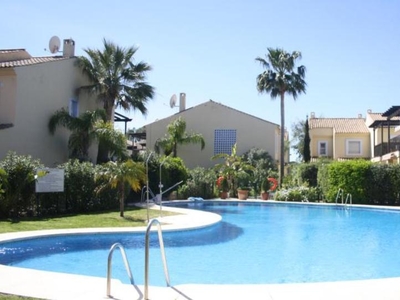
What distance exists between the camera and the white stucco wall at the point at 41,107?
21844 millimetres

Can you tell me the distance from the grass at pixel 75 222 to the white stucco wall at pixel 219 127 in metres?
22.8

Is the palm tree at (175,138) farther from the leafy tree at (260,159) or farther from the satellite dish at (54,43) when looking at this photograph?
the satellite dish at (54,43)

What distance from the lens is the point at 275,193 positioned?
100.0ft

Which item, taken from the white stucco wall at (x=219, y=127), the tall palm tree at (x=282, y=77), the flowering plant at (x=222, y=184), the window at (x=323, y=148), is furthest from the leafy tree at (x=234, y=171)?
the window at (x=323, y=148)

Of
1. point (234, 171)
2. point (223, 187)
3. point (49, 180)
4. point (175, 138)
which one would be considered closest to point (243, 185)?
point (234, 171)

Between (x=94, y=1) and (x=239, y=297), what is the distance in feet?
37.9

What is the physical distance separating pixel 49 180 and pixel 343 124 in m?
37.3

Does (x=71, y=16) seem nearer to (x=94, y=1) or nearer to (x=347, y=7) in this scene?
(x=94, y=1)

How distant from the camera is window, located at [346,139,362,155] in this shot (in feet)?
149

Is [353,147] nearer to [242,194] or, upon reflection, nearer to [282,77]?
[282,77]

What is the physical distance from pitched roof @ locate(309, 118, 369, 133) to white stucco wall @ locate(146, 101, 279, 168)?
8.70m

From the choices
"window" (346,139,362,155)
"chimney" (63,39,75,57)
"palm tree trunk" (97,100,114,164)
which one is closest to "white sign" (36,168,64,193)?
"palm tree trunk" (97,100,114,164)

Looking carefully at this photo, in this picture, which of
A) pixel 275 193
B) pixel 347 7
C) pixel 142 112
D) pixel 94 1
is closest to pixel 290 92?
pixel 275 193

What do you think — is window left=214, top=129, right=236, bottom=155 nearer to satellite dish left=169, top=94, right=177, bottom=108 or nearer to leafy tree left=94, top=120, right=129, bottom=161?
satellite dish left=169, top=94, right=177, bottom=108
